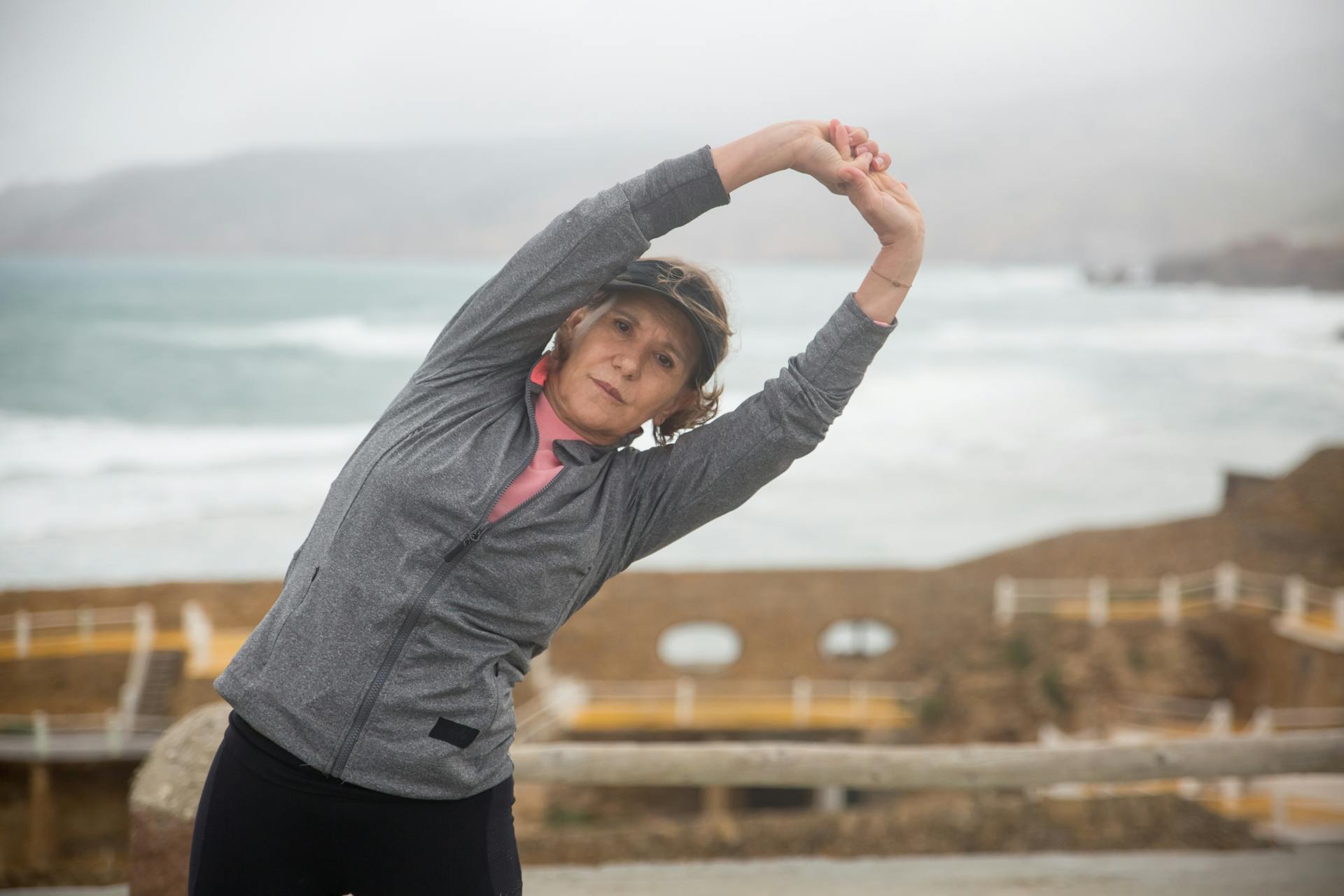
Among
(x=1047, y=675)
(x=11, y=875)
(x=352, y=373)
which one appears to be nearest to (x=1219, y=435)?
(x=1047, y=675)

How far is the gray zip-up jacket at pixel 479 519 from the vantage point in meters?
1.11

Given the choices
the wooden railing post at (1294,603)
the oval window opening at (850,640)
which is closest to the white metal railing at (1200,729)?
the wooden railing post at (1294,603)

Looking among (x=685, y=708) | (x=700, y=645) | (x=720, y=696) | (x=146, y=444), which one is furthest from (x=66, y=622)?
(x=700, y=645)

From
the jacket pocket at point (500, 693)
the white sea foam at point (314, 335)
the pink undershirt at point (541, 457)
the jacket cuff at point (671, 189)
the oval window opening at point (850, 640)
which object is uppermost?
the white sea foam at point (314, 335)

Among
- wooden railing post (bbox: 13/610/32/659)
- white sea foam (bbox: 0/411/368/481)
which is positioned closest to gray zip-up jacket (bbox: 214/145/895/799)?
wooden railing post (bbox: 13/610/32/659)

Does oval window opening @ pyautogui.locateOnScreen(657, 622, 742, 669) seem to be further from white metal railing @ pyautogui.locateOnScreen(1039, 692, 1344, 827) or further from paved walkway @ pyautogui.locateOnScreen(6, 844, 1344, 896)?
paved walkway @ pyautogui.locateOnScreen(6, 844, 1344, 896)

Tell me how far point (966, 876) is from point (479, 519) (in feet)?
7.29

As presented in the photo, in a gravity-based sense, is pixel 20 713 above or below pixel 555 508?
below

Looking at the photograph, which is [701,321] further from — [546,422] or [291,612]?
[291,612]

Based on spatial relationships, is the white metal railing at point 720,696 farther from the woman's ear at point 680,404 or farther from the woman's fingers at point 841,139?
the woman's fingers at point 841,139

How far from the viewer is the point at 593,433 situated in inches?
49.0

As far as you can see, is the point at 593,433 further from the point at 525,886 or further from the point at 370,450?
the point at 525,886

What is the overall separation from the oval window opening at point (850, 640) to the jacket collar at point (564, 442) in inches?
435

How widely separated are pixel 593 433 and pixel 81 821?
10352 millimetres
